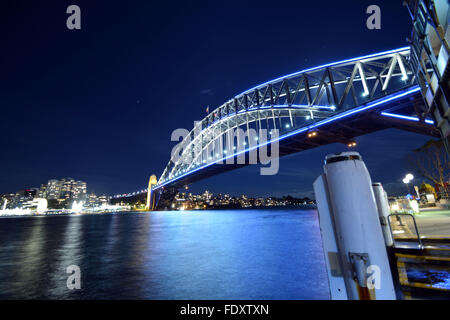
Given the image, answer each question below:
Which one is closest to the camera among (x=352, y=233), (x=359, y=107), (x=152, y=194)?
(x=352, y=233)

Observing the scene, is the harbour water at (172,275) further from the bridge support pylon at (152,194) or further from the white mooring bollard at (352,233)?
the bridge support pylon at (152,194)

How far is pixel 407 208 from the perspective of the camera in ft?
38.2

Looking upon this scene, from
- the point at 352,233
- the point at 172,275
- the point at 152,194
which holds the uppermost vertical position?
the point at 152,194

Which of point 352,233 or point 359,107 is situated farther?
point 359,107

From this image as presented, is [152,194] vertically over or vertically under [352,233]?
over

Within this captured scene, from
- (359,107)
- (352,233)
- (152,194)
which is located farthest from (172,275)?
(152,194)

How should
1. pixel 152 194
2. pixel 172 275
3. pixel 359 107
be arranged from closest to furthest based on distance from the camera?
pixel 172 275, pixel 359 107, pixel 152 194

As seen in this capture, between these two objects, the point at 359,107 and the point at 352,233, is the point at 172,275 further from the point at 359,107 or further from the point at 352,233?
the point at 359,107

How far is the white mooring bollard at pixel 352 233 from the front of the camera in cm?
174

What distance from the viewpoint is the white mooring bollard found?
68.4 inches

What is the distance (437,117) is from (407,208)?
9.55 m

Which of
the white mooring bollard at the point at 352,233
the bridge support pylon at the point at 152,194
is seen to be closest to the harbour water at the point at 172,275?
the white mooring bollard at the point at 352,233

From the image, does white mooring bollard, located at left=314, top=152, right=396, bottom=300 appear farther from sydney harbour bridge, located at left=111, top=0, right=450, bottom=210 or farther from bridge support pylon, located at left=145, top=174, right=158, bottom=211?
bridge support pylon, located at left=145, top=174, right=158, bottom=211

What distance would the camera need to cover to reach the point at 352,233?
1807 mm
